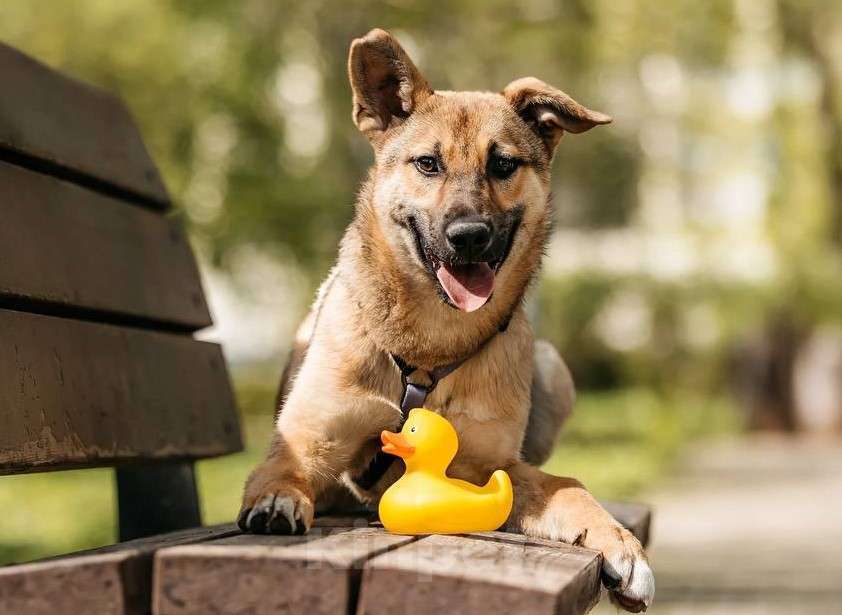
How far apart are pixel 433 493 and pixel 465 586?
70 centimetres

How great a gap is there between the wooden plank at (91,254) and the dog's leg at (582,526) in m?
1.33

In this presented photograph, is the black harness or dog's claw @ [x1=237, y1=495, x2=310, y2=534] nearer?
dog's claw @ [x1=237, y1=495, x2=310, y2=534]

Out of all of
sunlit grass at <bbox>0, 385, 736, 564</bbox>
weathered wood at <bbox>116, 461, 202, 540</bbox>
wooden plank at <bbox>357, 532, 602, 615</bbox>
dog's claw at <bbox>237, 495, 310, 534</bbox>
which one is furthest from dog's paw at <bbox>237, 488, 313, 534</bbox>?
sunlit grass at <bbox>0, 385, 736, 564</bbox>

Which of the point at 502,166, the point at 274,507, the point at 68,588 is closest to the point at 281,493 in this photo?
the point at 274,507

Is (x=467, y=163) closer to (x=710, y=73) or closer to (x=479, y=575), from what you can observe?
(x=479, y=575)

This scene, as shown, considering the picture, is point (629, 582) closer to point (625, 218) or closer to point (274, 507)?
point (274, 507)

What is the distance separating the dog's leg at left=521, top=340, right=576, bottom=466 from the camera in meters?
3.93

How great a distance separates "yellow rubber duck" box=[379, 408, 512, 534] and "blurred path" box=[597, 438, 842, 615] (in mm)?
3240

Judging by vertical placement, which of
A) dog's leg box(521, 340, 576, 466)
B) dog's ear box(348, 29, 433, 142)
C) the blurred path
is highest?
dog's ear box(348, 29, 433, 142)

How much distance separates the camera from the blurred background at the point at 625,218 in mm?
9484

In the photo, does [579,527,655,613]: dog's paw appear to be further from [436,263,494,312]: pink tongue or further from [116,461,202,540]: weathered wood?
[116,461,202,540]: weathered wood

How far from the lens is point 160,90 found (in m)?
9.86

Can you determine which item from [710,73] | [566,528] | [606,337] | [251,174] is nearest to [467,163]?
[566,528]

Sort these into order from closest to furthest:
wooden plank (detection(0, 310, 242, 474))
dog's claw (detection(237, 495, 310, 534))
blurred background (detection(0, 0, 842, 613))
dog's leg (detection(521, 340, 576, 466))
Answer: dog's claw (detection(237, 495, 310, 534)) < wooden plank (detection(0, 310, 242, 474)) < dog's leg (detection(521, 340, 576, 466)) < blurred background (detection(0, 0, 842, 613))
